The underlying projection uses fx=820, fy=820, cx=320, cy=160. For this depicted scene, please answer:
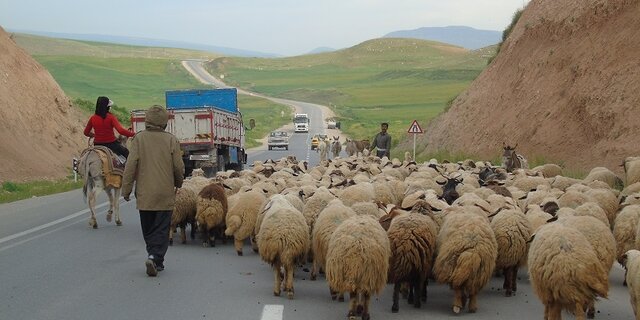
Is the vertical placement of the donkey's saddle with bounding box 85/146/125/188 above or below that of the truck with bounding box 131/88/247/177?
above

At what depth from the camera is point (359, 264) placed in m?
8.42

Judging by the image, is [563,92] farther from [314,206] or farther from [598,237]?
[598,237]

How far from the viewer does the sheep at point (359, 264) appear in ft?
27.7

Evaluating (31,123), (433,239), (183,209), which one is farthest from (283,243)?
(31,123)

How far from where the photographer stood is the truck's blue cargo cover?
109 feet

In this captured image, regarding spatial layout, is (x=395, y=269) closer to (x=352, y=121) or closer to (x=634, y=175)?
(x=634, y=175)

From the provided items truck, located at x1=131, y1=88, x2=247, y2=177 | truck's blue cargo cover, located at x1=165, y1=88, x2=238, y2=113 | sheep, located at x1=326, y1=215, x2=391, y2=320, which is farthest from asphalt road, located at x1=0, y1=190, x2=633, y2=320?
truck's blue cargo cover, located at x1=165, y1=88, x2=238, y2=113

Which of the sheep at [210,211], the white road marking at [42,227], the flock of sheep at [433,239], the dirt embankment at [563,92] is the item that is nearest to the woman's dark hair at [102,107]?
the white road marking at [42,227]

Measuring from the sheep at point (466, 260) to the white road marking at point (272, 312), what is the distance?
1.78 meters

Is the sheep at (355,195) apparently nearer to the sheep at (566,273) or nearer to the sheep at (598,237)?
the sheep at (598,237)

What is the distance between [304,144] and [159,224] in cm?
5360

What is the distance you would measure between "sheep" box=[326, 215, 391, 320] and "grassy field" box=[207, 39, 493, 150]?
64608 mm

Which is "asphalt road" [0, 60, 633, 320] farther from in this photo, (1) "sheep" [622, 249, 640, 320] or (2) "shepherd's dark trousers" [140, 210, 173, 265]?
(1) "sheep" [622, 249, 640, 320]

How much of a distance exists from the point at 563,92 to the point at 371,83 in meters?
126
